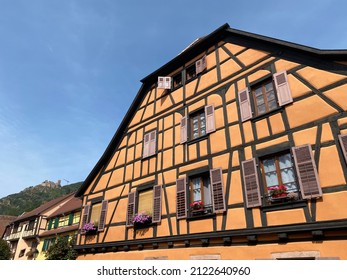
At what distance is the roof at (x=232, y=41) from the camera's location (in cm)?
693

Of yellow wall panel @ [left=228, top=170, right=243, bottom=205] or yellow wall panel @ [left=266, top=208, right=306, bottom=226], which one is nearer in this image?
yellow wall panel @ [left=266, top=208, right=306, bottom=226]

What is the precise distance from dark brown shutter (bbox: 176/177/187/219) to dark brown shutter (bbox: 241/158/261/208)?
7.69 ft

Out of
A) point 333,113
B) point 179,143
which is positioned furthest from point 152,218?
point 333,113

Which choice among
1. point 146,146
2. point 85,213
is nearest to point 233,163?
point 146,146

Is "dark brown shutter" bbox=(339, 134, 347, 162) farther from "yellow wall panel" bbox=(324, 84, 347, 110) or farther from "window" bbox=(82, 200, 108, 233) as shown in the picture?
"window" bbox=(82, 200, 108, 233)

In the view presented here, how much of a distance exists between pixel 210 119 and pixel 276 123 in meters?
2.51

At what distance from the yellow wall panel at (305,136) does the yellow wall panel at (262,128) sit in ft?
2.73

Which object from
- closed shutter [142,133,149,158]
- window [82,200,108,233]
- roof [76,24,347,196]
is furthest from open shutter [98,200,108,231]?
closed shutter [142,133,149,158]

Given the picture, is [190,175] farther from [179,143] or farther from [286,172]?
[286,172]

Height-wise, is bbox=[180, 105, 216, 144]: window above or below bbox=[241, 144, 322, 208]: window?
above

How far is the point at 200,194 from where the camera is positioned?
8500mm

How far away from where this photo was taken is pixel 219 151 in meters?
8.38

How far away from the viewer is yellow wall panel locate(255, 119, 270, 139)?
293 inches

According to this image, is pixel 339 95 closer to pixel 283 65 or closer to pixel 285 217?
pixel 283 65
